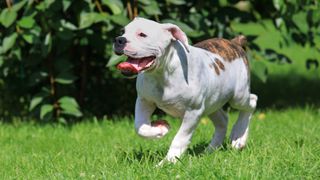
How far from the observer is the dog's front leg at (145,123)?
4.56m

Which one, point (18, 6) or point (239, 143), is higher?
point (18, 6)

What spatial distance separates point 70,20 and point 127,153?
2.41 meters

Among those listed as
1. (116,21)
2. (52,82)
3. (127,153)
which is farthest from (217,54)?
(52,82)

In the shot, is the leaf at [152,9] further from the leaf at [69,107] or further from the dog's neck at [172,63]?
the dog's neck at [172,63]

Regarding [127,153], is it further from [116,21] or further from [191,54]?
[116,21]

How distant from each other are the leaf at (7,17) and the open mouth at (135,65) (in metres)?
2.48

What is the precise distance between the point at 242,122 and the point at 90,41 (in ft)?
7.75

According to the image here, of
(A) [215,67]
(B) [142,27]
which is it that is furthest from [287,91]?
(B) [142,27]

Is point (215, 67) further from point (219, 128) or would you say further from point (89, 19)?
point (89, 19)

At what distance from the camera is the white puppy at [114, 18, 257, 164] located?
4375 mm

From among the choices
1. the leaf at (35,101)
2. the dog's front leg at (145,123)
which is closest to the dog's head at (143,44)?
the dog's front leg at (145,123)

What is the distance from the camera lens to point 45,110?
7094mm

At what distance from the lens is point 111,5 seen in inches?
257

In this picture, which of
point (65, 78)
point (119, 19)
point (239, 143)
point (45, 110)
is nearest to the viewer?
point (239, 143)
